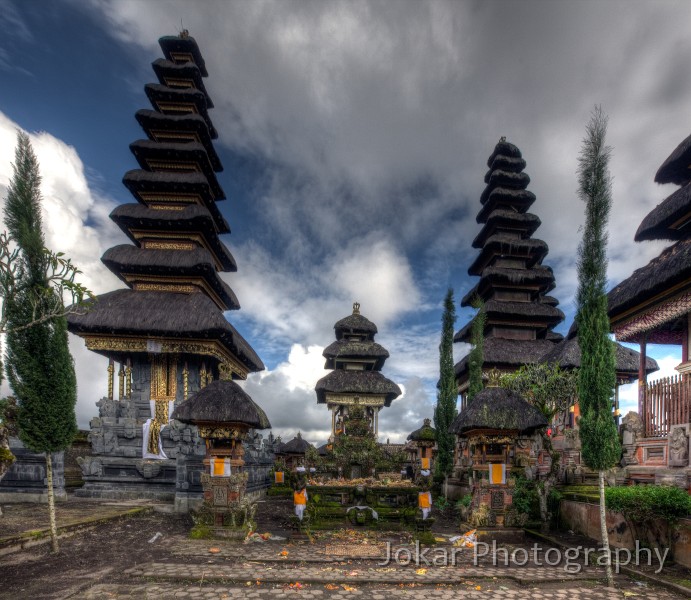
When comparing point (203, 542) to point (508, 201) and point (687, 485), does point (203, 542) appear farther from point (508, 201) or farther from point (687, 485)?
point (508, 201)

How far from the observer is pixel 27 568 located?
8023mm

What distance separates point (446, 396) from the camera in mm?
21750

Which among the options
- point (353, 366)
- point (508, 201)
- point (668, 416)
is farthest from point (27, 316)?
point (508, 201)

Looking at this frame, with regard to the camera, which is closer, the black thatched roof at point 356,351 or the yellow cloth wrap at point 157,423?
the yellow cloth wrap at point 157,423

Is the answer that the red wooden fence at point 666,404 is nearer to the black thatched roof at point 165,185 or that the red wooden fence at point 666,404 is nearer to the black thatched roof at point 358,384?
the black thatched roof at point 358,384

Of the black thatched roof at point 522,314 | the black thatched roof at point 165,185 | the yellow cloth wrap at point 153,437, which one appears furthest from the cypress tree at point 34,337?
the black thatched roof at point 522,314

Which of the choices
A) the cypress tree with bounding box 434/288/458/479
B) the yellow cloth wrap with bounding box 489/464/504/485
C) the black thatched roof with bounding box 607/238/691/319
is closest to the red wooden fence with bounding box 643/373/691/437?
the black thatched roof with bounding box 607/238/691/319

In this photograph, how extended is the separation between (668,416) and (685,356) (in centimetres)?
167

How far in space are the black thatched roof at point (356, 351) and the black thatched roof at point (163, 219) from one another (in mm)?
11365

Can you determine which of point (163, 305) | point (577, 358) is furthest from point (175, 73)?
point (577, 358)

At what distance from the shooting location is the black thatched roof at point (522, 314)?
27831 mm

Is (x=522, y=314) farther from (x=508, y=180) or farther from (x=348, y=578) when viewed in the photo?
(x=348, y=578)

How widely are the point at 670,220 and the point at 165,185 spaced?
21121 mm

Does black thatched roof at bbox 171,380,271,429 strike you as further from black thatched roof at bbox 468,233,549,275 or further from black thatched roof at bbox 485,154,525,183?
black thatched roof at bbox 485,154,525,183
